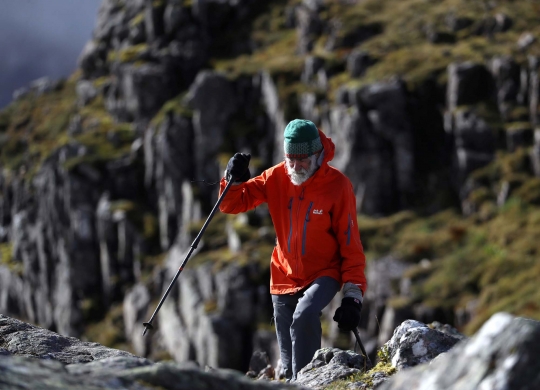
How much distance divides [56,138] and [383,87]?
296 feet

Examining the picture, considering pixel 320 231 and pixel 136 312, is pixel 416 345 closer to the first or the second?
pixel 320 231

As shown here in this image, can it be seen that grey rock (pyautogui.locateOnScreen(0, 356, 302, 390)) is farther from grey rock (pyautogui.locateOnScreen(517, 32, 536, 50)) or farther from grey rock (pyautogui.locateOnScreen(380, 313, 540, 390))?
grey rock (pyautogui.locateOnScreen(517, 32, 536, 50))

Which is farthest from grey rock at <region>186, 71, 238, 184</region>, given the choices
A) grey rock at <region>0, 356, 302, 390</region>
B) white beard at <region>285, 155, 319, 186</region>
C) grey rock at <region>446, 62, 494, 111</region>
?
grey rock at <region>0, 356, 302, 390</region>

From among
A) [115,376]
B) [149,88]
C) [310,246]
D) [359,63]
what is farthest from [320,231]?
[149,88]

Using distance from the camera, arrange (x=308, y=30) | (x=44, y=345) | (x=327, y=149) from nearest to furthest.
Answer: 1. (x=44, y=345)
2. (x=327, y=149)
3. (x=308, y=30)

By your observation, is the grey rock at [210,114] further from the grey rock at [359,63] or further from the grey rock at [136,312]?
the grey rock at [359,63]

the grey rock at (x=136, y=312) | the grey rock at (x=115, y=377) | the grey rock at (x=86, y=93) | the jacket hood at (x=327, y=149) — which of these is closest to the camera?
the grey rock at (x=115, y=377)

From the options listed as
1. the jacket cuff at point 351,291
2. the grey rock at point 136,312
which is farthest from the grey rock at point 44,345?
the grey rock at point 136,312

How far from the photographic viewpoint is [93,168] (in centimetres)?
9569

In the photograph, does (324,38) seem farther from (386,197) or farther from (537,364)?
(537,364)

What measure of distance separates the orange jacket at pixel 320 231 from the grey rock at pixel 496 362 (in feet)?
16.7

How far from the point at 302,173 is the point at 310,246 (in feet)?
3.49

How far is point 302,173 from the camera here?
10.0 m

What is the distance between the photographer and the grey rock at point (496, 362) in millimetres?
4473
